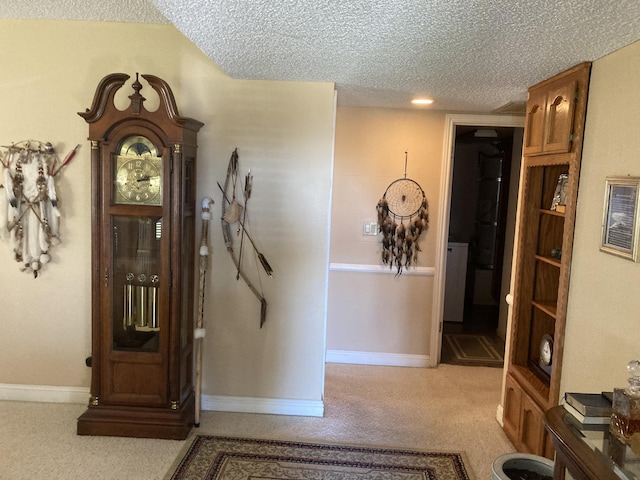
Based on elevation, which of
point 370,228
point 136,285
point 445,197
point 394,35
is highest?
point 394,35

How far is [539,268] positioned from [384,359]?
5.82ft

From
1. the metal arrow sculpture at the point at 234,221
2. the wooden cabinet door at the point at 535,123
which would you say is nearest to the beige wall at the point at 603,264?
the wooden cabinet door at the point at 535,123

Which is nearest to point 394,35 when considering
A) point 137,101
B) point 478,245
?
point 137,101

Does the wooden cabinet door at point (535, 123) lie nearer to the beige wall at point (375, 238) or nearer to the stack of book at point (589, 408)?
the beige wall at point (375, 238)

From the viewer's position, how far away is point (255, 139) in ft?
10.3

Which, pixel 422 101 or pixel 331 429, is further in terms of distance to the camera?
pixel 422 101

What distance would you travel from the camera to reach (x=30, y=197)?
315 centimetres

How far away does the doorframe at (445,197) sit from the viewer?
4051 mm

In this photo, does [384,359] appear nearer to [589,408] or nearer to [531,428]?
[531,428]

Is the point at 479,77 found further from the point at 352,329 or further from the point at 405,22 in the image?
the point at 352,329

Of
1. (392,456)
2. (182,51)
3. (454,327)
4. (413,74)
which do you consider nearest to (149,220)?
(182,51)

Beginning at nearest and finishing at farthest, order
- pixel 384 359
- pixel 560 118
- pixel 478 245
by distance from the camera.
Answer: pixel 560 118, pixel 384 359, pixel 478 245

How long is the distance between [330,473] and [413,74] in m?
2.19

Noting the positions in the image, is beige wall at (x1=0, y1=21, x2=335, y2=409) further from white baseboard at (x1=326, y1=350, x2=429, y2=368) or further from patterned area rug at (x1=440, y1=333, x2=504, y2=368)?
patterned area rug at (x1=440, y1=333, x2=504, y2=368)
